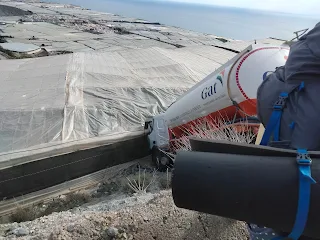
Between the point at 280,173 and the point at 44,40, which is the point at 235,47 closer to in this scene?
the point at 44,40

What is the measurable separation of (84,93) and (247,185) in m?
6.77

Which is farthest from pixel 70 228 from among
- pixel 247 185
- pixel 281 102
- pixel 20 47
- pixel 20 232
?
pixel 20 47

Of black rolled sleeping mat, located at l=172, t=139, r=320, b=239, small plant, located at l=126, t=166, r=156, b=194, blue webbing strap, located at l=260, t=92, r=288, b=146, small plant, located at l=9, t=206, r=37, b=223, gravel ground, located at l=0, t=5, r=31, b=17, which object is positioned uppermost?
gravel ground, located at l=0, t=5, r=31, b=17

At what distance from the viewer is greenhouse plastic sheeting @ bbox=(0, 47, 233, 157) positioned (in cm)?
623

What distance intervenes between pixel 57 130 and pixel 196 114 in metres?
2.65

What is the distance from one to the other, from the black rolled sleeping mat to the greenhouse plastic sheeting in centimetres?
469

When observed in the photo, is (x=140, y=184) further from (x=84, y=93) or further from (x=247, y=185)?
(x=247, y=185)

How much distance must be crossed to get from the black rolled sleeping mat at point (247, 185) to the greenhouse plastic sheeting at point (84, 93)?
4693 millimetres

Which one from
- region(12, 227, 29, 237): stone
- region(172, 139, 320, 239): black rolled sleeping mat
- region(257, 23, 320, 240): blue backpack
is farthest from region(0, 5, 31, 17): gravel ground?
region(172, 139, 320, 239): black rolled sleeping mat

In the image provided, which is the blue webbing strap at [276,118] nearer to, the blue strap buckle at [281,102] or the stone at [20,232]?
the blue strap buckle at [281,102]

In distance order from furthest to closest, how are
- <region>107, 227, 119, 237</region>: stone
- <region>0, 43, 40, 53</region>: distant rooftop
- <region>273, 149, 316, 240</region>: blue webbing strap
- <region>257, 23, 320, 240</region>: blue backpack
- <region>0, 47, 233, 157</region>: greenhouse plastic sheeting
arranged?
<region>0, 43, 40, 53</region>: distant rooftop < <region>0, 47, 233, 157</region>: greenhouse plastic sheeting < <region>107, 227, 119, 237</region>: stone < <region>257, 23, 320, 240</region>: blue backpack < <region>273, 149, 316, 240</region>: blue webbing strap

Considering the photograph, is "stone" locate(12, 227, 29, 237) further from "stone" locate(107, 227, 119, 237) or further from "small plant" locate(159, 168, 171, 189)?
"small plant" locate(159, 168, 171, 189)

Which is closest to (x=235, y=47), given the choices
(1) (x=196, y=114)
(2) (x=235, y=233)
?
(1) (x=196, y=114)

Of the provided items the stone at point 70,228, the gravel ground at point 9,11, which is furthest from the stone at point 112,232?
the gravel ground at point 9,11
